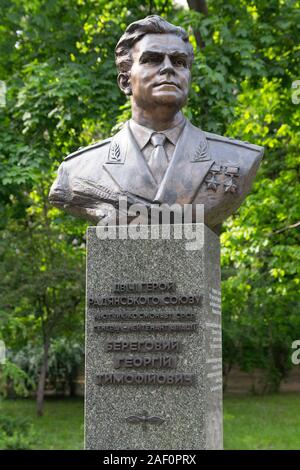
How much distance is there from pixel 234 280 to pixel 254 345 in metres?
7.23

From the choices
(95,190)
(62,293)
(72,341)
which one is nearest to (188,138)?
(95,190)

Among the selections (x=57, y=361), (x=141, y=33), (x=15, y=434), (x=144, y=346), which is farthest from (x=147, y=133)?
(x=57, y=361)

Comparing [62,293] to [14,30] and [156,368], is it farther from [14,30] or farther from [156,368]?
[156,368]

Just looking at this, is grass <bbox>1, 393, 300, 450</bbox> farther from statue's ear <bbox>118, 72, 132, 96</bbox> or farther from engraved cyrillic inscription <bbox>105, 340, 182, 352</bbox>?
statue's ear <bbox>118, 72, 132, 96</bbox>

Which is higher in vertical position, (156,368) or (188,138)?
(188,138)

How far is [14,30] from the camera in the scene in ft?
31.1

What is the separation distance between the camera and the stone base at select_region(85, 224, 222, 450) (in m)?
4.04

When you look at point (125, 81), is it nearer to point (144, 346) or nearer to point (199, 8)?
point (144, 346)

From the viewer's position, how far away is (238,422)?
1319cm

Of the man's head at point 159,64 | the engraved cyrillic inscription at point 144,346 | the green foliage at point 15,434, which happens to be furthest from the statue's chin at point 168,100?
the green foliage at point 15,434

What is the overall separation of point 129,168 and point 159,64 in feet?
2.27

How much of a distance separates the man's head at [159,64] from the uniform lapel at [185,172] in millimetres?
282

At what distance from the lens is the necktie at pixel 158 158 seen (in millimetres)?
4449

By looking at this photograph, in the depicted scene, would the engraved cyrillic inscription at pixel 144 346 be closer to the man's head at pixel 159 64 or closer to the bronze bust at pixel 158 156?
the bronze bust at pixel 158 156
